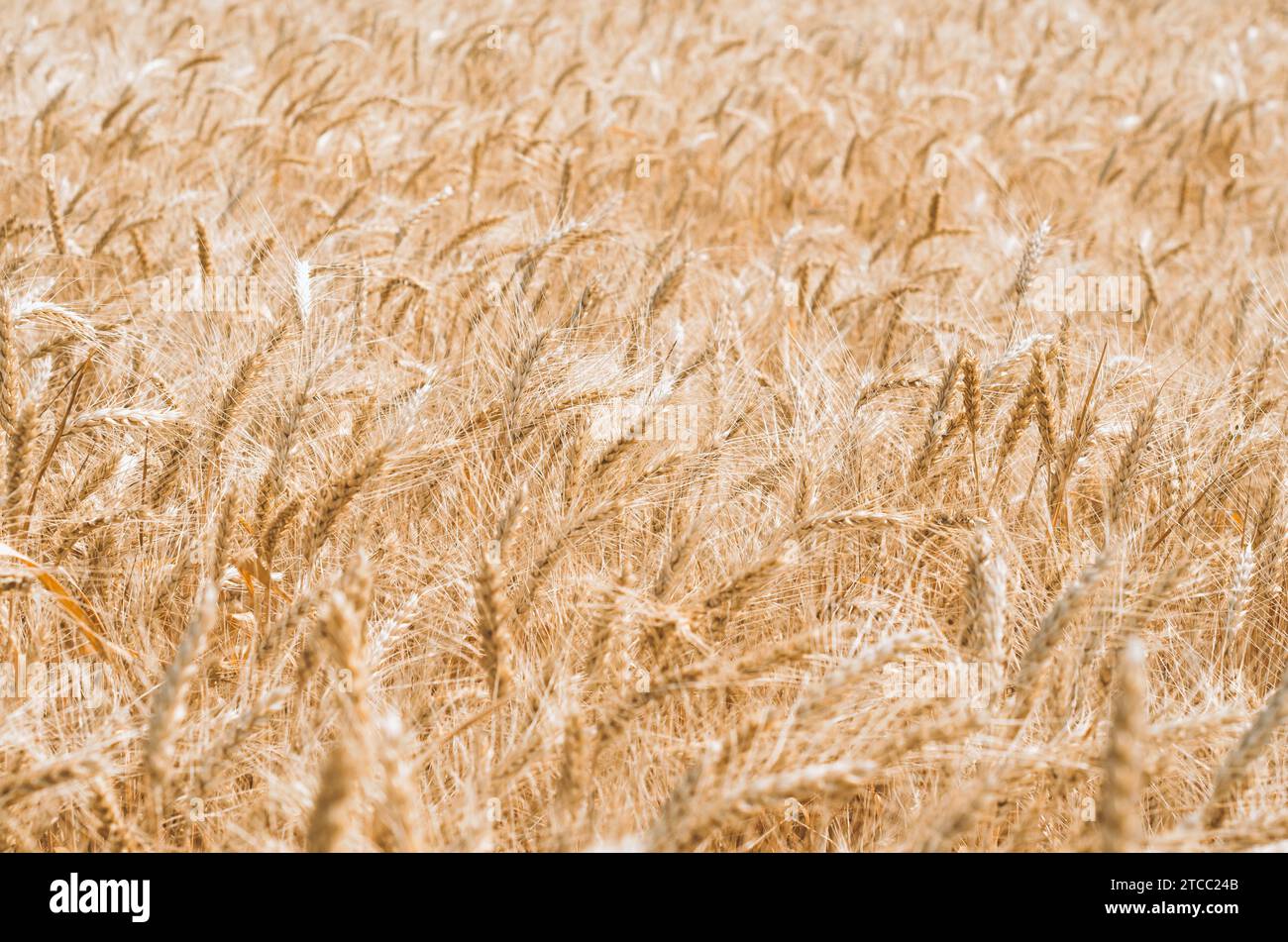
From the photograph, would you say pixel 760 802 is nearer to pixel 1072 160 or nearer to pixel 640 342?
pixel 640 342

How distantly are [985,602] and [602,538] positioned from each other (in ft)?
2.23

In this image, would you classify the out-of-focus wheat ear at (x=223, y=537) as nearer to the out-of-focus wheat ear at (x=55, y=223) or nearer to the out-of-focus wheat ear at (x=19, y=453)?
the out-of-focus wheat ear at (x=19, y=453)

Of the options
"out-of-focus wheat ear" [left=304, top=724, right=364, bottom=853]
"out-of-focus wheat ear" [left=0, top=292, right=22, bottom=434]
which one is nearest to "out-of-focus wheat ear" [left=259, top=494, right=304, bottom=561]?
"out-of-focus wheat ear" [left=0, top=292, right=22, bottom=434]

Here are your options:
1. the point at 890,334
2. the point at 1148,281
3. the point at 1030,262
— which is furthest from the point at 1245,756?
the point at 1148,281

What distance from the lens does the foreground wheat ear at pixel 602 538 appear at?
1.17 metres

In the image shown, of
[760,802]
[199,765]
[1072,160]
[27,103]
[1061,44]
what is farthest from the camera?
[1061,44]

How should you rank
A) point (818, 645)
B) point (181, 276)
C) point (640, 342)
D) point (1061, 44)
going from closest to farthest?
point (818, 645), point (640, 342), point (181, 276), point (1061, 44)

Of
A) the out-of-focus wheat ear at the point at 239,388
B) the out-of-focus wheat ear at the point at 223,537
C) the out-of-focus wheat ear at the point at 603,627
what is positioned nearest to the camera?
the out-of-focus wheat ear at the point at 603,627

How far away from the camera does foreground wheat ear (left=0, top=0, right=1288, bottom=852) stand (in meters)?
1.17

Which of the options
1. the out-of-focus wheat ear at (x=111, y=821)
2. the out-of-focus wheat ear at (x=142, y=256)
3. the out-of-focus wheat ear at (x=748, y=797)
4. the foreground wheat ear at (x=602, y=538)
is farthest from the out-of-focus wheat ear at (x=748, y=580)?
the out-of-focus wheat ear at (x=142, y=256)

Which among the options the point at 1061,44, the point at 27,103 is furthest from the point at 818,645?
the point at 1061,44

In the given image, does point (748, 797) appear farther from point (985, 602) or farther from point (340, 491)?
point (340, 491)
